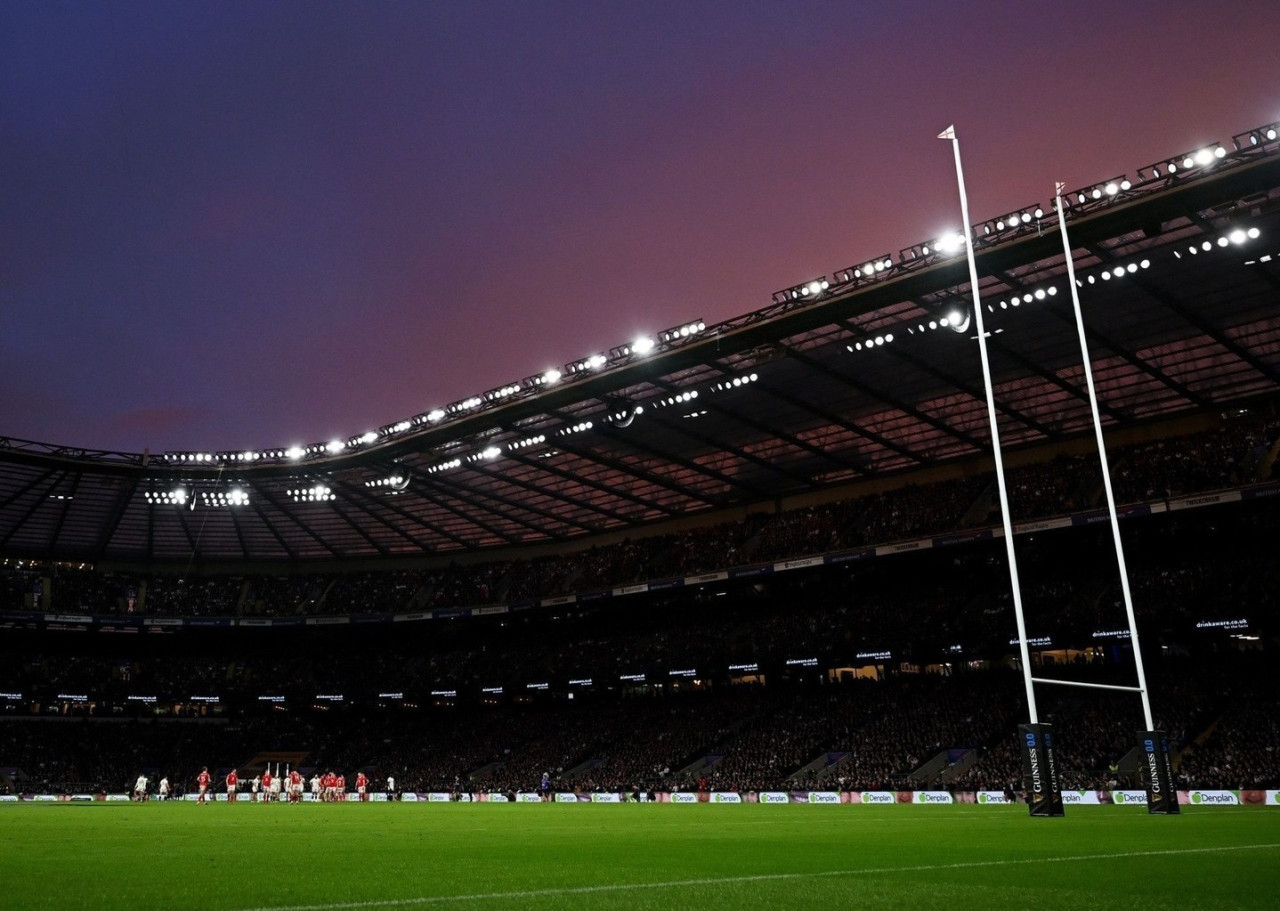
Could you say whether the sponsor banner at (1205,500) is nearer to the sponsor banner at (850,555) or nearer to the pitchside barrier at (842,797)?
the pitchside barrier at (842,797)

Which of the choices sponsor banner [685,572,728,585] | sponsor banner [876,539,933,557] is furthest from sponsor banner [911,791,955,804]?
sponsor banner [685,572,728,585]

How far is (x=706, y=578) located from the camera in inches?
2249

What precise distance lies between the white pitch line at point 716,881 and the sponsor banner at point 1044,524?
1298 inches

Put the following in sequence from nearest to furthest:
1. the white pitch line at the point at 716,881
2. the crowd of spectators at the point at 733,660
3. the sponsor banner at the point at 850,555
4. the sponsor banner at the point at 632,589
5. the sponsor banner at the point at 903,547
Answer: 1. the white pitch line at the point at 716,881
2. the crowd of spectators at the point at 733,660
3. the sponsor banner at the point at 903,547
4. the sponsor banner at the point at 850,555
5. the sponsor banner at the point at 632,589

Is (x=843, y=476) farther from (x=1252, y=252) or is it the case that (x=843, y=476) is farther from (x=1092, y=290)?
(x=1252, y=252)

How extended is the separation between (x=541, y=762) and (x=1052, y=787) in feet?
141

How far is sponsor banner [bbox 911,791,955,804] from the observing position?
3747cm

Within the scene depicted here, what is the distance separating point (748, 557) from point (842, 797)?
18292 mm

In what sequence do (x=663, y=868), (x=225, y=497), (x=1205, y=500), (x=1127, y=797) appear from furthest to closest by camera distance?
1. (x=225, y=497)
2. (x=1205, y=500)
3. (x=1127, y=797)
4. (x=663, y=868)

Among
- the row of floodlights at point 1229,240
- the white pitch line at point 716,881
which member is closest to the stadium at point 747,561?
the row of floodlights at point 1229,240

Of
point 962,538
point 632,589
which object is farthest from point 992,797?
point 632,589

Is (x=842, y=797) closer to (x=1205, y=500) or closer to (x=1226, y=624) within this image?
(x=1226, y=624)

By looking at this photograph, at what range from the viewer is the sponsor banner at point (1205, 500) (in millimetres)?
39969

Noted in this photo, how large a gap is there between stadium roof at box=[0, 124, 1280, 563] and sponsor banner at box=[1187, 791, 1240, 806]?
16133 millimetres
